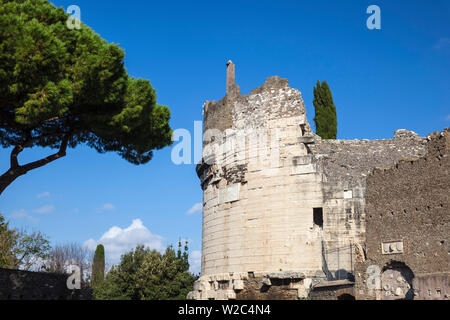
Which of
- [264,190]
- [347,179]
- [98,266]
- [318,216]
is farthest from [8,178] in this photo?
[98,266]

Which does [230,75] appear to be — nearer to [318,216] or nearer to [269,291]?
[318,216]

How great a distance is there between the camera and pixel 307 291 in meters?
14.8

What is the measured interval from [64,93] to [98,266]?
28337 mm

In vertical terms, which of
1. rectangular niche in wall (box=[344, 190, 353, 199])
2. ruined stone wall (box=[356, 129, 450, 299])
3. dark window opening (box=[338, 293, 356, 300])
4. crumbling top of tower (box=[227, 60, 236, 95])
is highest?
crumbling top of tower (box=[227, 60, 236, 95])

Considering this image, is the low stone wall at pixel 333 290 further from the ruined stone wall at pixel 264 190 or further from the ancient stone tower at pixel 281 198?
the ruined stone wall at pixel 264 190

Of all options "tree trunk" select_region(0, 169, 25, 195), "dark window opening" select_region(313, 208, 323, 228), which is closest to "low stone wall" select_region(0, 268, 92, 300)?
"tree trunk" select_region(0, 169, 25, 195)

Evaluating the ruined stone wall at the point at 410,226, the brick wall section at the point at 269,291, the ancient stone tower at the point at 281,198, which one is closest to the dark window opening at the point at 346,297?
the ruined stone wall at the point at 410,226

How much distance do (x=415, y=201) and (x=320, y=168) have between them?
13.8 feet

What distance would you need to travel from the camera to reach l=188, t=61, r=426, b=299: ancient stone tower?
15195 mm

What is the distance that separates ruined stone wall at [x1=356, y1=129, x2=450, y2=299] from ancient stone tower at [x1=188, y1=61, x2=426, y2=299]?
5.60 ft

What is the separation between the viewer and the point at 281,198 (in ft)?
53.1

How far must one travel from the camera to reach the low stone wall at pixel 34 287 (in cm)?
1329

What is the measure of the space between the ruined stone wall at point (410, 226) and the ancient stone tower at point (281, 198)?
5.60 ft

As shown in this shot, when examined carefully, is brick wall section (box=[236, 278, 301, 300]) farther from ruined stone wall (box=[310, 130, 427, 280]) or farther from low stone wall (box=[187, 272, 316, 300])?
ruined stone wall (box=[310, 130, 427, 280])
